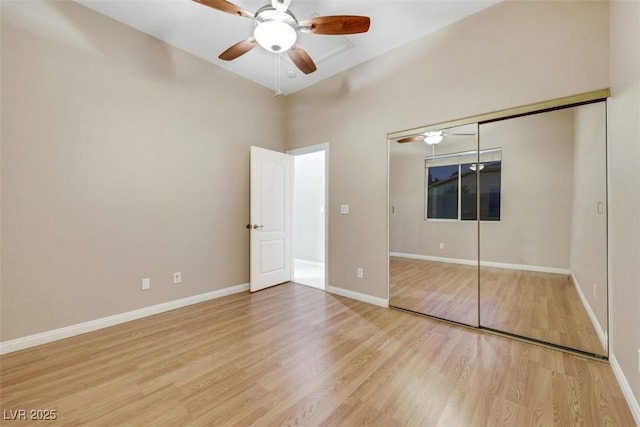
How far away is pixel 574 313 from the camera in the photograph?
243cm

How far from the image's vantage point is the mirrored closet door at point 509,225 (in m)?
2.21

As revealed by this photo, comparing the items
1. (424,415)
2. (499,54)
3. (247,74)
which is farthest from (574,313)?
(247,74)

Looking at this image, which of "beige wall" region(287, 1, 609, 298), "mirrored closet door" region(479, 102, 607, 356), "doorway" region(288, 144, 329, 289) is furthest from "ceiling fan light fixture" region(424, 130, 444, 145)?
"doorway" region(288, 144, 329, 289)

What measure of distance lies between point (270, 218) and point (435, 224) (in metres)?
2.39

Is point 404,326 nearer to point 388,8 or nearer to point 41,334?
point 388,8

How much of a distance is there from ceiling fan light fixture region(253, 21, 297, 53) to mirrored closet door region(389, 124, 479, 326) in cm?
170

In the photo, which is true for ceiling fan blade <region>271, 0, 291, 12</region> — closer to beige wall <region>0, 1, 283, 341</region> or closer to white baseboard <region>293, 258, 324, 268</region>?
beige wall <region>0, 1, 283, 341</region>

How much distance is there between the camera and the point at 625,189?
66.7 inches

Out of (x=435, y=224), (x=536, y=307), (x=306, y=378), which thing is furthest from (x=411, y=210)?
(x=306, y=378)

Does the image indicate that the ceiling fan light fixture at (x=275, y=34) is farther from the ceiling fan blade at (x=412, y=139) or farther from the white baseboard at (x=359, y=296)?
the white baseboard at (x=359, y=296)

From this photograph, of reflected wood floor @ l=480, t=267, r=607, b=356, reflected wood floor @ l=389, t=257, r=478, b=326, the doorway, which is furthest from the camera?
the doorway

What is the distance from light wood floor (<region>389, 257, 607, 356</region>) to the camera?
233 cm

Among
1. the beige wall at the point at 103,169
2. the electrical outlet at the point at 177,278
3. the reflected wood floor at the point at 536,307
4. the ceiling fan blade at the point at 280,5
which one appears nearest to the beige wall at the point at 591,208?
the reflected wood floor at the point at 536,307

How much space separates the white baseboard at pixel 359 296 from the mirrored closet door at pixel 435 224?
0.12 metres
